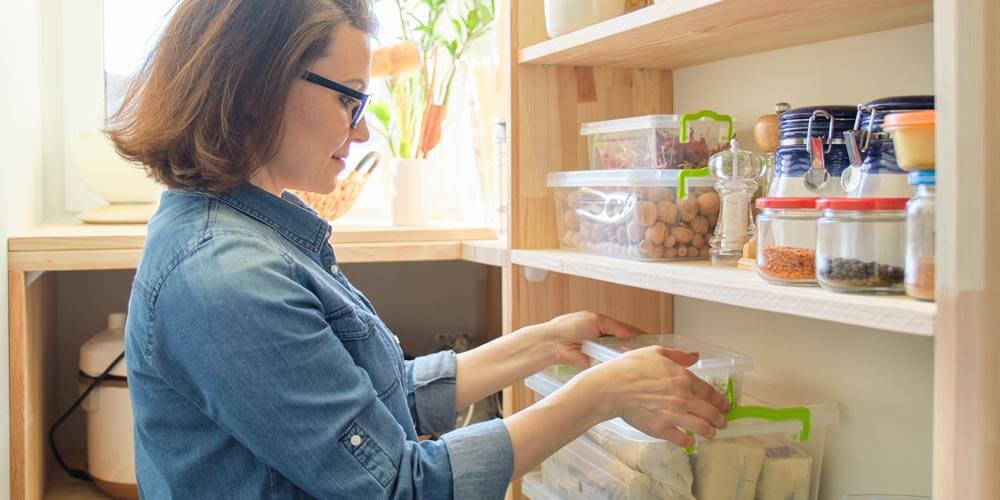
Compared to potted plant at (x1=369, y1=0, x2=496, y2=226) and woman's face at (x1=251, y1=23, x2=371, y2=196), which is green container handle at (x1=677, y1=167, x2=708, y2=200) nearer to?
woman's face at (x1=251, y1=23, x2=371, y2=196)

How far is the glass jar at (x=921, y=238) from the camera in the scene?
74cm

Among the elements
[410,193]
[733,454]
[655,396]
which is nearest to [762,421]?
[733,454]

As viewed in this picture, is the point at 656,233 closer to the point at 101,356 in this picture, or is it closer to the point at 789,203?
the point at 789,203

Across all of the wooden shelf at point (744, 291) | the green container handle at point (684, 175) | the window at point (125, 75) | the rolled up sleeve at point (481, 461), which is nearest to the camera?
the wooden shelf at point (744, 291)

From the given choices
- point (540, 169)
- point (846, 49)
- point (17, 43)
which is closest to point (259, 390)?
point (540, 169)

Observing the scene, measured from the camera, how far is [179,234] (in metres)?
0.94

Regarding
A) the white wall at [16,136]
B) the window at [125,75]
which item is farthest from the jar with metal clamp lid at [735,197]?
the white wall at [16,136]

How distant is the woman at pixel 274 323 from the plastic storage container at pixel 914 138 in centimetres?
38

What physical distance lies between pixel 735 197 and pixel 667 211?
0.30ft

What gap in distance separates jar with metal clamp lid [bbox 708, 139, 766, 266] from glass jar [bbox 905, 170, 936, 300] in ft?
1.21

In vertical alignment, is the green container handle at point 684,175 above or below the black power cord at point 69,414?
above

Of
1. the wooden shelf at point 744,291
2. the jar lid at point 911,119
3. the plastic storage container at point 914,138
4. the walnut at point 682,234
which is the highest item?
the jar lid at point 911,119

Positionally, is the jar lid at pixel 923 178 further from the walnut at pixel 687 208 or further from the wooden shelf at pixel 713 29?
the walnut at pixel 687 208

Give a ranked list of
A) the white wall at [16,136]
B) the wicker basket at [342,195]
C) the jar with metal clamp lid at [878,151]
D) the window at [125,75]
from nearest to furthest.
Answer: the jar with metal clamp lid at [878,151] < the white wall at [16,136] < the wicker basket at [342,195] < the window at [125,75]
